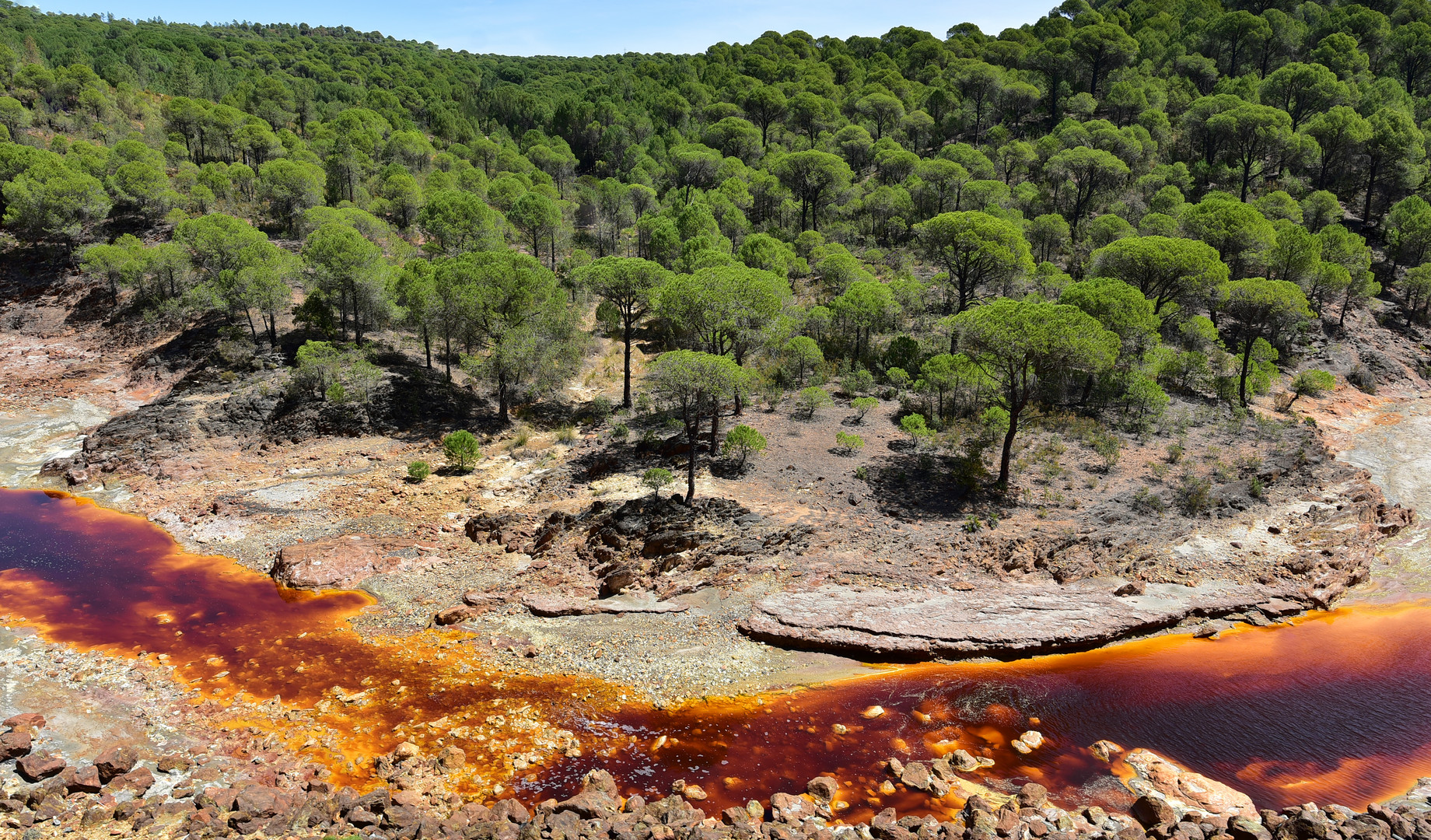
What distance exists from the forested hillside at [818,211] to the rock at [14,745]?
18.3m

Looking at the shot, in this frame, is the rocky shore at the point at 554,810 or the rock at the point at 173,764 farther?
the rock at the point at 173,764

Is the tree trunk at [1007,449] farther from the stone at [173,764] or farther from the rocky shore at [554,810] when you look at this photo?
the stone at [173,764]

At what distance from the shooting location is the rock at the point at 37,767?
545 inches

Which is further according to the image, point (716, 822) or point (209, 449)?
point (209, 449)

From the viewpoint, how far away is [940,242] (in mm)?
43000

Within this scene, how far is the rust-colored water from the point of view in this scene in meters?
15.5

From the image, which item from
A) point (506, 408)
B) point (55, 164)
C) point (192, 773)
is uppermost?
point (55, 164)

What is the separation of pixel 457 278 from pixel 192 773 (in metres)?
26.2

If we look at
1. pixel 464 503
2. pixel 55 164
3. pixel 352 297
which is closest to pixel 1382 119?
pixel 464 503

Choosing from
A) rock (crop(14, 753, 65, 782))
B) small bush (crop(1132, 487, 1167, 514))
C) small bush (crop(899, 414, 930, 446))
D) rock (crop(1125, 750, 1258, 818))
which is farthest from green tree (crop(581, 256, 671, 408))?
rock (crop(1125, 750, 1258, 818))

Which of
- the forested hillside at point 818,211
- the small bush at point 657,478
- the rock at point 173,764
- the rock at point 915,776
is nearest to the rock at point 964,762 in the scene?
the rock at point 915,776

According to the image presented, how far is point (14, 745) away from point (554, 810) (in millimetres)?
11700

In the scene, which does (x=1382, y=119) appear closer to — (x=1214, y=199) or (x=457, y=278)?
(x=1214, y=199)

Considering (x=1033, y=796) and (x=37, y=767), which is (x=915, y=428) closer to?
(x=1033, y=796)
